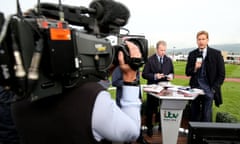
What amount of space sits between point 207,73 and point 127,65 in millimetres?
2480

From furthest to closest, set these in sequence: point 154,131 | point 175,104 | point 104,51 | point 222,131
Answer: point 154,131 → point 175,104 → point 222,131 → point 104,51

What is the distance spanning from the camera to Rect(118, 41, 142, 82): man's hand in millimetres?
827

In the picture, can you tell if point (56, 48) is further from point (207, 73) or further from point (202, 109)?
point (202, 109)

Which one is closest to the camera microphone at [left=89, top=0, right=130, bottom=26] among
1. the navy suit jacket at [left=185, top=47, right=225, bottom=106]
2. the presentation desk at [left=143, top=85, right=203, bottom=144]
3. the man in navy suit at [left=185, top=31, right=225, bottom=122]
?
the presentation desk at [left=143, top=85, right=203, bottom=144]

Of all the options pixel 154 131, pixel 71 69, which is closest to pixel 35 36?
pixel 71 69

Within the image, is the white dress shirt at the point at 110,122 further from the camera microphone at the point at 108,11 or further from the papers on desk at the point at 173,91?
the papers on desk at the point at 173,91

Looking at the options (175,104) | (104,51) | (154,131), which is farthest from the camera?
(154,131)

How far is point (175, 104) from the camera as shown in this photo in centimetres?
255

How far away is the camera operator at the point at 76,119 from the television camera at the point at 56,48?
0.07 metres

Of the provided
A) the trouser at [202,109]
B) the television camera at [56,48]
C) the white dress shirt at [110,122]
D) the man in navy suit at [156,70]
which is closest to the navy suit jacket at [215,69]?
the trouser at [202,109]

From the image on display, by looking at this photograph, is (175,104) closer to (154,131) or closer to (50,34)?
(154,131)

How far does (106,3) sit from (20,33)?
48 cm

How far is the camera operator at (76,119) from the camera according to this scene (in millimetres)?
677

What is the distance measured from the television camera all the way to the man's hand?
0.8 inches
